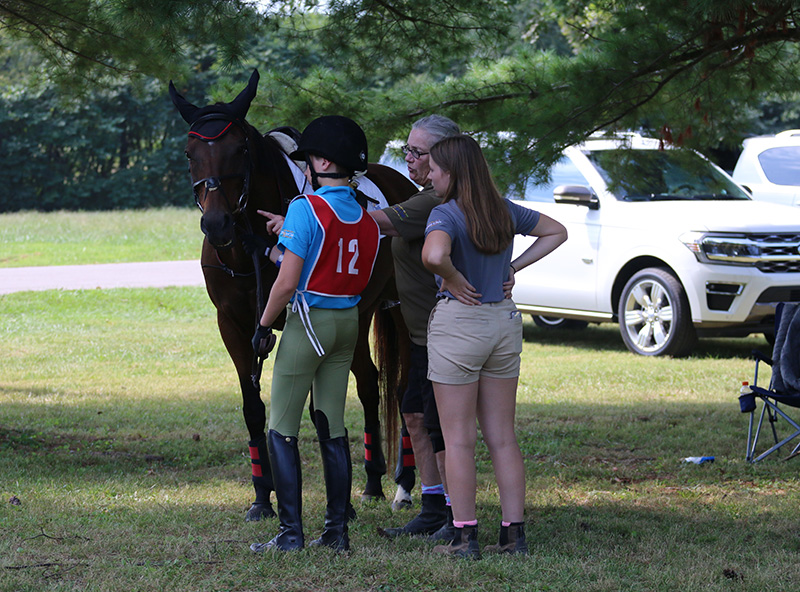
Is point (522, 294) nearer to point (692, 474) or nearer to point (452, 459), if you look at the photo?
point (692, 474)

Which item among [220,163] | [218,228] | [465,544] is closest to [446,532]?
[465,544]

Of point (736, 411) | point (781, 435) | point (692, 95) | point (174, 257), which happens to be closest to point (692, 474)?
point (781, 435)

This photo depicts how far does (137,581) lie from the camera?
4.11m

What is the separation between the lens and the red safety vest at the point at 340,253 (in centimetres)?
427

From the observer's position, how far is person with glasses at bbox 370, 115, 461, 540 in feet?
15.4

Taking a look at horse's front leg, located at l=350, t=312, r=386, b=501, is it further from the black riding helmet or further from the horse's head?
the black riding helmet

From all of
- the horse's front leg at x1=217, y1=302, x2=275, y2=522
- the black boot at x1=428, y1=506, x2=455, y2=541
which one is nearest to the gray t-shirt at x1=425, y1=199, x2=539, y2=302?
the black boot at x1=428, y1=506, x2=455, y2=541

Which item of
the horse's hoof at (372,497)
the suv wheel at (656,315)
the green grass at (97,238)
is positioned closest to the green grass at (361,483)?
the horse's hoof at (372,497)

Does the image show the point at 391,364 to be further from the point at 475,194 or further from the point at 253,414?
the point at 475,194

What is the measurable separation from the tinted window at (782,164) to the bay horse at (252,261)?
843cm

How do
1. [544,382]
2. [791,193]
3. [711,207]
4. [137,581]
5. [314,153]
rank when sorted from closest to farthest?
[137,581]
[314,153]
[544,382]
[711,207]
[791,193]

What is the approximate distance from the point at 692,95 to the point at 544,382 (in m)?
3.41

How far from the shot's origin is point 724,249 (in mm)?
10383

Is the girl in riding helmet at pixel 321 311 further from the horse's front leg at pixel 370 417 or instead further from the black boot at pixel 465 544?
the horse's front leg at pixel 370 417
